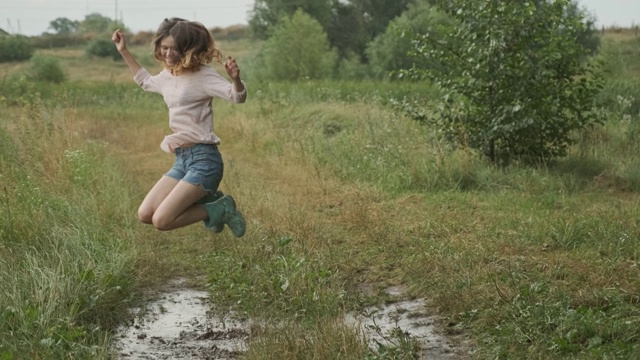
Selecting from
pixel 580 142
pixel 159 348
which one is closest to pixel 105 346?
pixel 159 348

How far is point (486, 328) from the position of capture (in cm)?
548

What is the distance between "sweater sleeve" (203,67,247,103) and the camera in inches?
247

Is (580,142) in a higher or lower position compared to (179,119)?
lower

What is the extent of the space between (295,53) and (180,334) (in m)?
39.1

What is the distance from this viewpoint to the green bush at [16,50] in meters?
38.6

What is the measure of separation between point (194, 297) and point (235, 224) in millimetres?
621

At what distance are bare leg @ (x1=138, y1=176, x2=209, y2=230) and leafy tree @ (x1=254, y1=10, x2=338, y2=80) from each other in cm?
3660

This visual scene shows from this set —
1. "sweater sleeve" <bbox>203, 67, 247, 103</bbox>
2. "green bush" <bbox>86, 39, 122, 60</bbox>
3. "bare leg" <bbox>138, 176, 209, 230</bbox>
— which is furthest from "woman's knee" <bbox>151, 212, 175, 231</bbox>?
"green bush" <bbox>86, 39, 122, 60</bbox>

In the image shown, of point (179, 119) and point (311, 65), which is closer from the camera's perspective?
point (179, 119)

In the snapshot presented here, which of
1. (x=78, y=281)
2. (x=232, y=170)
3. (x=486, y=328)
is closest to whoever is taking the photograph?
(x=486, y=328)

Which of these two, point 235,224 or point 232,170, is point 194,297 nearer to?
point 235,224

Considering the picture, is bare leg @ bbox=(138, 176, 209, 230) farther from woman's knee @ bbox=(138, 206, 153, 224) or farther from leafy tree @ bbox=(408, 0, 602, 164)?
leafy tree @ bbox=(408, 0, 602, 164)

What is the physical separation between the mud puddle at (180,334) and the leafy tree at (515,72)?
557 cm

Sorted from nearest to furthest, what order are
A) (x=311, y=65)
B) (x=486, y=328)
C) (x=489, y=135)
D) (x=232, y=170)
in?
(x=486, y=328) < (x=489, y=135) < (x=232, y=170) < (x=311, y=65)
